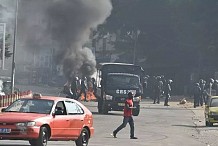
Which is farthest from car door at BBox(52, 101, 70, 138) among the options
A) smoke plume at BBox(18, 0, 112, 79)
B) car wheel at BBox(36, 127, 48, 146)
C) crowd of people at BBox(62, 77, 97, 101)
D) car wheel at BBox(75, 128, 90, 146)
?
smoke plume at BBox(18, 0, 112, 79)

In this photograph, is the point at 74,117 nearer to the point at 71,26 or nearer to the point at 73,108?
the point at 73,108

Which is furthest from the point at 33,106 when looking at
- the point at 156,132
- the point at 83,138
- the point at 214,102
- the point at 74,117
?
the point at 214,102

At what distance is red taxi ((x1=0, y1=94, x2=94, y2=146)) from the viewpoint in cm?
1752

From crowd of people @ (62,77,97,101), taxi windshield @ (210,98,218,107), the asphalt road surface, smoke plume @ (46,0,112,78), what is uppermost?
smoke plume @ (46,0,112,78)

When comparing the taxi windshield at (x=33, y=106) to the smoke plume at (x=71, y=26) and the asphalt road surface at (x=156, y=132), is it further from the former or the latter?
the smoke plume at (x=71, y=26)

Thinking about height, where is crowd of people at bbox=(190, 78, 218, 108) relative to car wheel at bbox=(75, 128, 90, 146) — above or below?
above

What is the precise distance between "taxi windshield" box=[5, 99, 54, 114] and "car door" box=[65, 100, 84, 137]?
669 millimetres

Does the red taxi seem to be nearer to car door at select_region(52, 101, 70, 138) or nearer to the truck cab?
car door at select_region(52, 101, 70, 138)

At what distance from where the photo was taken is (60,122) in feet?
61.0

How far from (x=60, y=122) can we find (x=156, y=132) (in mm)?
9649

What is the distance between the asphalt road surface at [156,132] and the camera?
22641mm

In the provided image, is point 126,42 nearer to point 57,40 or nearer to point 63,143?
point 57,40

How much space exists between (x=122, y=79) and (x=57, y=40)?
1517 centimetres

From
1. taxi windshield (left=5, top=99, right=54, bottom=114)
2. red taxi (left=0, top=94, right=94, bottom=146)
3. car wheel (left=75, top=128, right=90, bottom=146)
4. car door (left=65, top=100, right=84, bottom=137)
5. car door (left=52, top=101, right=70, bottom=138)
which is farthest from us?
car wheel (left=75, top=128, right=90, bottom=146)
